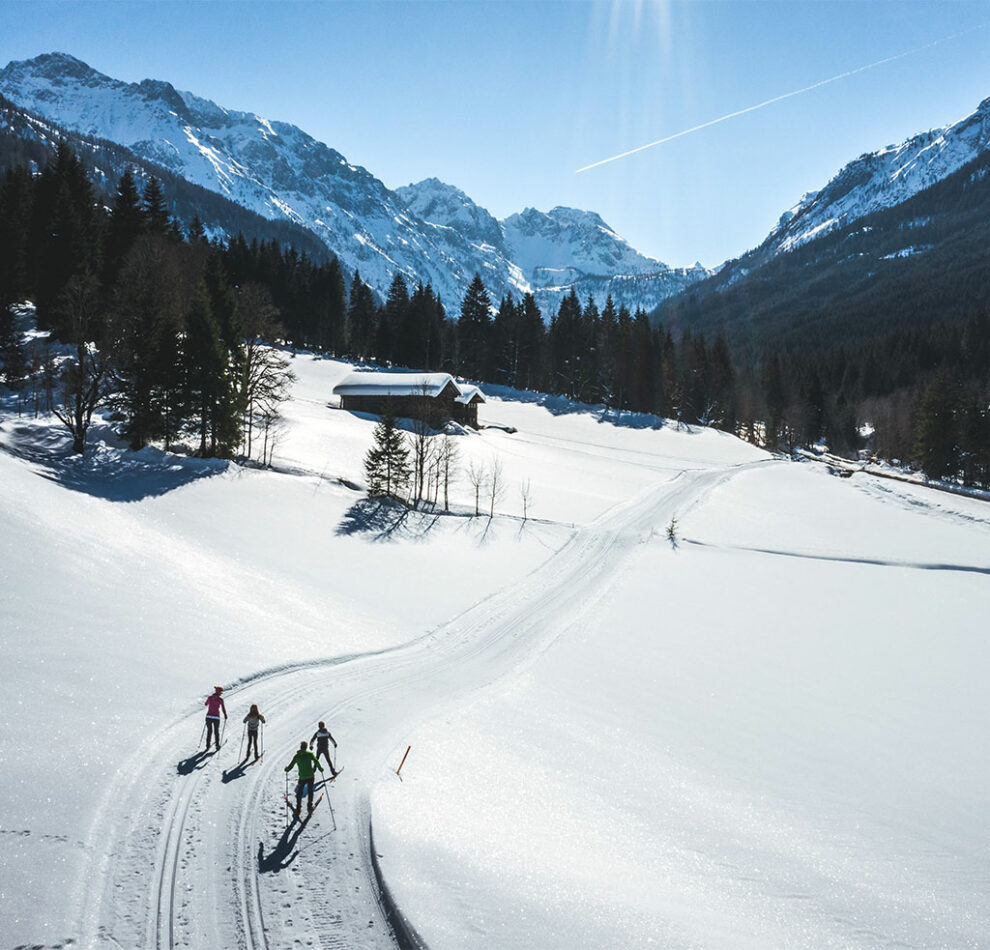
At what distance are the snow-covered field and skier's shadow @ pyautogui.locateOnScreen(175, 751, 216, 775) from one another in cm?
10

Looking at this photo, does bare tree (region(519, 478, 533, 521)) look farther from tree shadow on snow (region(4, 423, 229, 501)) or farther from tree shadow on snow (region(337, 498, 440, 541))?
tree shadow on snow (region(4, 423, 229, 501))

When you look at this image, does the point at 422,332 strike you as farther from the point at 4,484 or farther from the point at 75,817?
the point at 75,817

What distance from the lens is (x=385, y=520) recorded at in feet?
116

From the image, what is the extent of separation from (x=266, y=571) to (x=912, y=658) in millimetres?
26288

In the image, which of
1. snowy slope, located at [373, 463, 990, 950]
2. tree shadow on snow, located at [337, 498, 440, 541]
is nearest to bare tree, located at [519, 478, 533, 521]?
tree shadow on snow, located at [337, 498, 440, 541]

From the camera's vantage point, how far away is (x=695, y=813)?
13.2 metres

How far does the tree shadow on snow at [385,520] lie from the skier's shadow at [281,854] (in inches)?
853

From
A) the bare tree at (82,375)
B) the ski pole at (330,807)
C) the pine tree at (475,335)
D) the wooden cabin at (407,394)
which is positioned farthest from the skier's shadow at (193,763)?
the pine tree at (475,335)

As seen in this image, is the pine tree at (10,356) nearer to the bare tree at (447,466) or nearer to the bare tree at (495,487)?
the bare tree at (447,466)

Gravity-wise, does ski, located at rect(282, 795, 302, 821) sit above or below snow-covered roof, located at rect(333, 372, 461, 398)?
below

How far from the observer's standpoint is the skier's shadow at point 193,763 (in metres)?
12.4

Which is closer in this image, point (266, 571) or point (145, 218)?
point (266, 571)

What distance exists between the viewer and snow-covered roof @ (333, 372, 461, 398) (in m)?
60.8

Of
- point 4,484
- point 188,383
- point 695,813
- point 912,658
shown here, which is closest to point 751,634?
point 912,658
